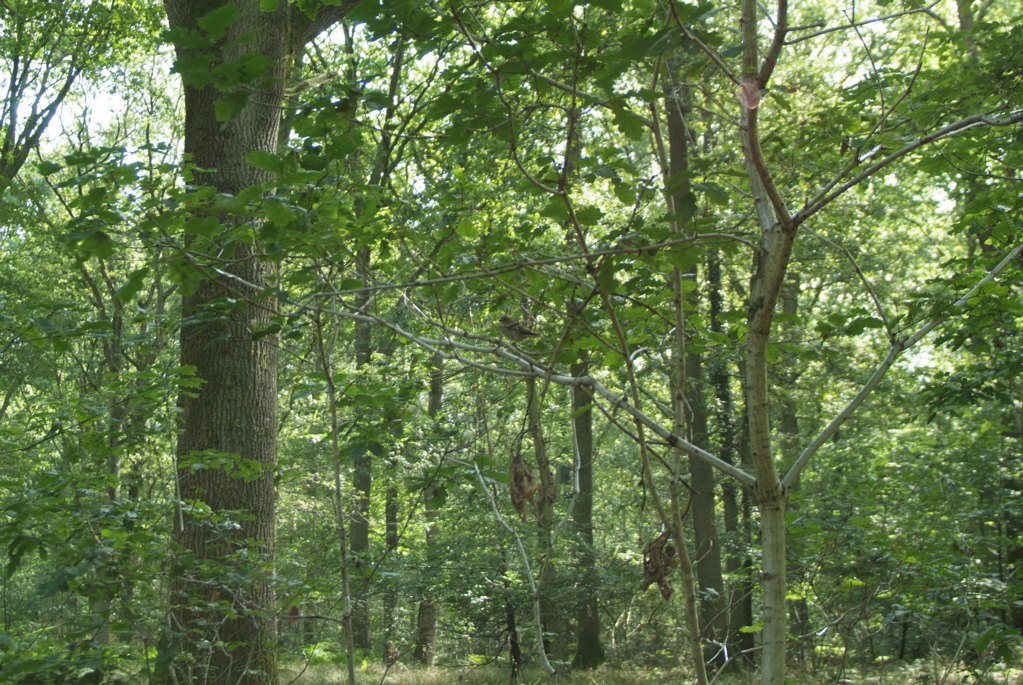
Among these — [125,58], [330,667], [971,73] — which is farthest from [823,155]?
[125,58]

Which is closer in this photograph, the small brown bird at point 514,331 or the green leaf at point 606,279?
the green leaf at point 606,279

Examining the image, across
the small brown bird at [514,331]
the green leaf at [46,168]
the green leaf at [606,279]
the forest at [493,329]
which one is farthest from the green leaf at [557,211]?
the green leaf at [46,168]

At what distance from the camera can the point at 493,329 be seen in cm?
313

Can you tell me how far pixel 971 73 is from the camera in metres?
3.98

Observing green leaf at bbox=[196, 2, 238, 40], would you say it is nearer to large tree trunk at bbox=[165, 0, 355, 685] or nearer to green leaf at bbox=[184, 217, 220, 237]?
green leaf at bbox=[184, 217, 220, 237]

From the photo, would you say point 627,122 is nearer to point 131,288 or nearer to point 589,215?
point 589,215

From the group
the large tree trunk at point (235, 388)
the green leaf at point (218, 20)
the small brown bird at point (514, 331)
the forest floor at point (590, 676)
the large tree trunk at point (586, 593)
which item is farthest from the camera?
the large tree trunk at point (586, 593)

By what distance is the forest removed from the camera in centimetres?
213

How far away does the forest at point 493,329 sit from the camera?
213cm

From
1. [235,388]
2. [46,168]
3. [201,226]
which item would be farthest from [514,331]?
[235,388]

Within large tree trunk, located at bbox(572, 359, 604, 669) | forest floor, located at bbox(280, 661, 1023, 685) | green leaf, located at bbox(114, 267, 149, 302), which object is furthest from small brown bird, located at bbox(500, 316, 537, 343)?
large tree trunk, located at bbox(572, 359, 604, 669)

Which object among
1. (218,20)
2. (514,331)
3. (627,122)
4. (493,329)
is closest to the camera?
(627,122)

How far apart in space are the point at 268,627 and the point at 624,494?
75.5 ft

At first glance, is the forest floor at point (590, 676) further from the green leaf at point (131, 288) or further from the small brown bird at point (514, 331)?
the green leaf at point (131, 288)
